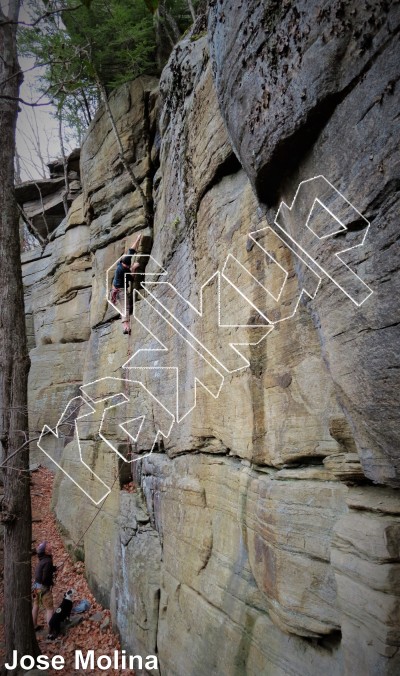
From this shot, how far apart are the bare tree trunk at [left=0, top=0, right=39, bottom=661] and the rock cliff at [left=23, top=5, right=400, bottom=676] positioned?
1.96 metres

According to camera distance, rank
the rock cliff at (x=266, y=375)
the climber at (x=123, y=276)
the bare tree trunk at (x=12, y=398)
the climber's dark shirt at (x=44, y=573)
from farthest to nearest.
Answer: the climber at (x=123, y=276) < the climber's dark shirt at (x=44, y=573) < the bare tree trunk at (x=12, y=398) < the rock cliff at (x=266, y=375)

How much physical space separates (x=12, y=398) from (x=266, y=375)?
4397 millimetres

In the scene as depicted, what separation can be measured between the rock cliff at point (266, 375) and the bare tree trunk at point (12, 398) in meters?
1.96

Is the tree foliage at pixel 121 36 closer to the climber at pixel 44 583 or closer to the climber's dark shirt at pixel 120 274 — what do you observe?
the climber's dark shirt at pixel 120 274

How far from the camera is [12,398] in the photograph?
6684mm

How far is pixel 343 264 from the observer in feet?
9.73

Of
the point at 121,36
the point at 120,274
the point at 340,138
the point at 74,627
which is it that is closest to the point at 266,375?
the point at 340,138

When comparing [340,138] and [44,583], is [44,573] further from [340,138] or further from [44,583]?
[340,138]

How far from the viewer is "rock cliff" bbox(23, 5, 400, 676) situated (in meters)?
2.71

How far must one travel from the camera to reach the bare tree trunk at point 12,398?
20.5ft

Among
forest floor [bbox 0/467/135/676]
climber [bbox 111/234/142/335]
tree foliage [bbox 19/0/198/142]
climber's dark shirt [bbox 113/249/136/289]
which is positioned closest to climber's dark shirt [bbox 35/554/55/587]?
forest floor [bbox 0/467/135/676]

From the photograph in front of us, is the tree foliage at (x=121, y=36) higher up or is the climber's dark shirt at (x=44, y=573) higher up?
the tree foliage at (x=121, y=36)

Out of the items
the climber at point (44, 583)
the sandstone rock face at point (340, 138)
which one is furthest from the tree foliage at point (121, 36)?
the climber at point (44, 583)

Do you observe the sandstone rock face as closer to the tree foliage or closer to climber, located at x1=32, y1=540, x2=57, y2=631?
climber, located at x1=32, y1=540, x2=57, y2=631
